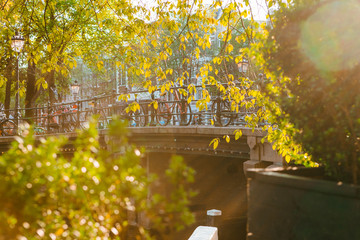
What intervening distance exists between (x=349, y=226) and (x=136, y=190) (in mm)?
985

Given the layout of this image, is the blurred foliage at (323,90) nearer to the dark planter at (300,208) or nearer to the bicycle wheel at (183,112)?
the dark planter at (300,208)

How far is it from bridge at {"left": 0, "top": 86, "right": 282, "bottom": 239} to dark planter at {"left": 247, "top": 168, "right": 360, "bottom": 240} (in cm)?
332

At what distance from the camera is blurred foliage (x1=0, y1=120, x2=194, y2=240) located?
1.46 meters

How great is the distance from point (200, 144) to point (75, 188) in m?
11.4

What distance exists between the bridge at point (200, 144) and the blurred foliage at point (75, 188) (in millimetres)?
3695

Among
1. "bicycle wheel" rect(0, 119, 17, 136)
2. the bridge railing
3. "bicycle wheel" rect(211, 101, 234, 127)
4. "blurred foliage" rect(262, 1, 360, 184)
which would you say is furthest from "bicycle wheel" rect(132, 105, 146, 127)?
"blurred foliage" rect(262, 1, 360, 184)

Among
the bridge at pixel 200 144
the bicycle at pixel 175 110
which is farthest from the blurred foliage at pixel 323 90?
the bicycle at pixel 175 110

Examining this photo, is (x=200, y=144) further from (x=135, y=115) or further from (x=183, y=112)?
(x=135, y=115)

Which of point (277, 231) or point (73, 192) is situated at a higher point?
point (73, 192)

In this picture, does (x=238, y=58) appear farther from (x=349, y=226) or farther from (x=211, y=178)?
(x=211, y=178)

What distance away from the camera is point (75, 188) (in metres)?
1.55

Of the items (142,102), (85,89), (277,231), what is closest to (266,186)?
(277,231)

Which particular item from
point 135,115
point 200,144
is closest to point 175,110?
point 135,115

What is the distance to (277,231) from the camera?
2119 mm
